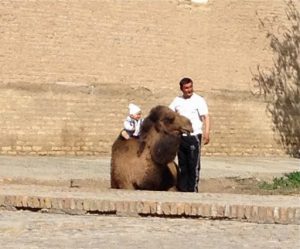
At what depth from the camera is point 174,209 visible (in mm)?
9609

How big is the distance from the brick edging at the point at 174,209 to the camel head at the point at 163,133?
189 centimetres

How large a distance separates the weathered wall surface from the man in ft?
29.5

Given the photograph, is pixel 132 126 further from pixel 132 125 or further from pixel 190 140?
pixel 190 140

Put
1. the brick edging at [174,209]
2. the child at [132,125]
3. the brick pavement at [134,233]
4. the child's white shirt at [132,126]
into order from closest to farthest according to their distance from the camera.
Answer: the brick pavement at [134,233] → the brick edging at [174,209] → the child at [132,125] → the child's white shirt at [132,126]

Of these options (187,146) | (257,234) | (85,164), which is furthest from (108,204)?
(85,164)

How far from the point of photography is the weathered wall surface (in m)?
21.1

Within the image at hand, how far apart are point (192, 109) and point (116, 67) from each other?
9.95 m

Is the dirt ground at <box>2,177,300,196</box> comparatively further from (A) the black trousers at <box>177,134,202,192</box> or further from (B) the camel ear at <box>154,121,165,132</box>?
(B) the camel ear at <box>154,121,165,132</box>

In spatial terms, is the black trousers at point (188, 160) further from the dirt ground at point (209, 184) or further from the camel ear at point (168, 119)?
the dirt ground at point (209, 184)

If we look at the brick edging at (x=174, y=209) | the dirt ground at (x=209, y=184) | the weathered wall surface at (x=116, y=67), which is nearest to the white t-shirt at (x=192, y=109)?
the dirt ground at (x=209, y=184)

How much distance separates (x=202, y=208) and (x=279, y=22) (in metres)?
15.4

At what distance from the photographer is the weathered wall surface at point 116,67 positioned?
832 inches

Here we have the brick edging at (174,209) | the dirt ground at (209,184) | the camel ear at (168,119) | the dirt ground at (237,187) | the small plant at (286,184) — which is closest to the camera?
the brick edging at (174,209)

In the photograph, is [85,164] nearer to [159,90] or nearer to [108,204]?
[159,90]
